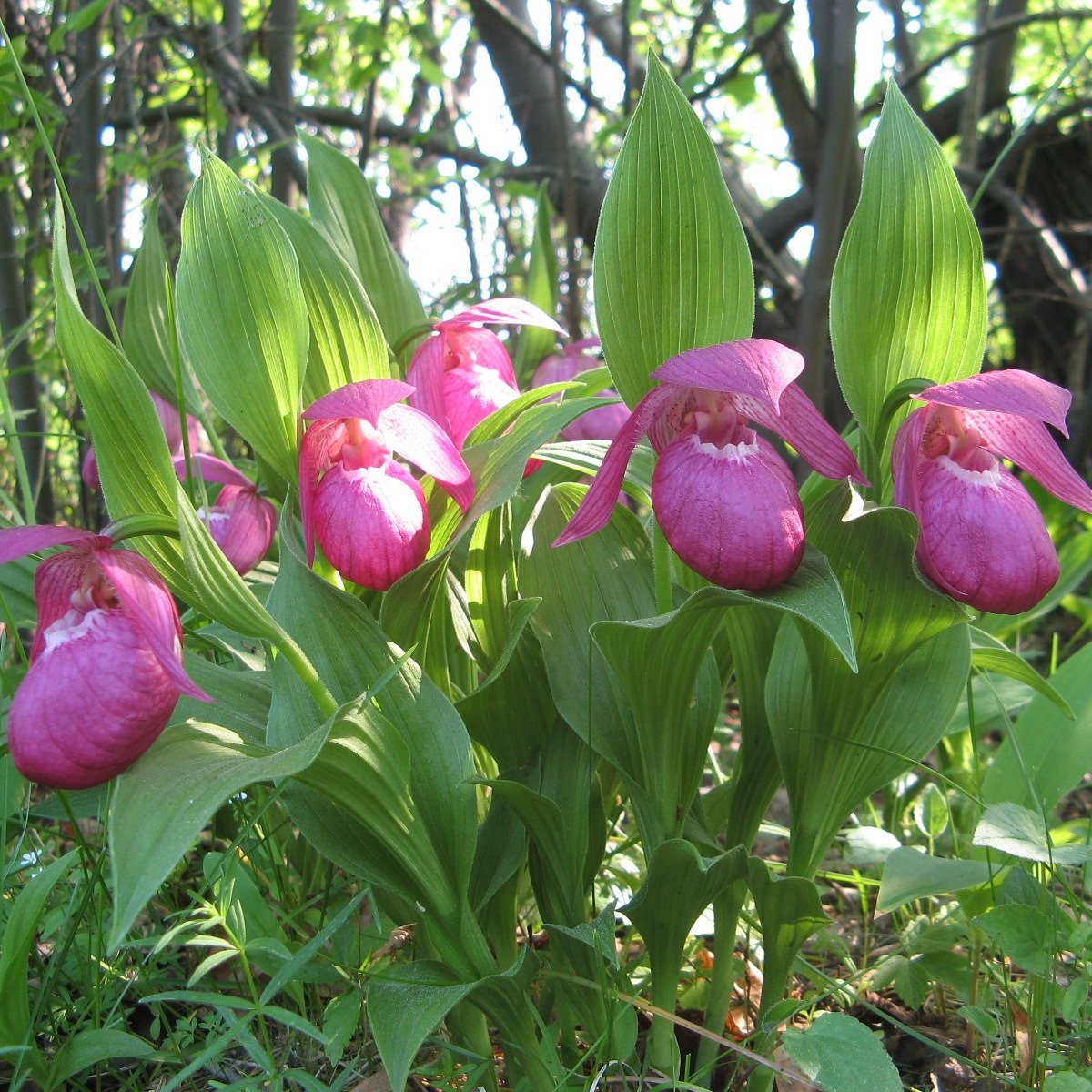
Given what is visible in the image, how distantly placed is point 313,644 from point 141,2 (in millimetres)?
2381

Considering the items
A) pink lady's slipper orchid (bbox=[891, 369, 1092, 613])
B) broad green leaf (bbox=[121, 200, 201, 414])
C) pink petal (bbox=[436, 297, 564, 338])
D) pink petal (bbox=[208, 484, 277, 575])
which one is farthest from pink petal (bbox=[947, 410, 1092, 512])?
broad green leaf (bbox=[121, 200, 201, 414])

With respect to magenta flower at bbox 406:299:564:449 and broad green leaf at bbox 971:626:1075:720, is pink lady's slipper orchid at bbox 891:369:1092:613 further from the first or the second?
magenta flower at bbox 406:299:564:449

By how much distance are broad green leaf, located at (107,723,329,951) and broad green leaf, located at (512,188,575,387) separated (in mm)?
1046

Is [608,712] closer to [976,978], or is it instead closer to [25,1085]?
[976,978]

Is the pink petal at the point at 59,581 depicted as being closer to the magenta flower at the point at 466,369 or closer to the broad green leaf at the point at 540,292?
the magenta flower at the point at 466,369

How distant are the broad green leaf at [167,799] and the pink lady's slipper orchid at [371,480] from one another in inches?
8.8

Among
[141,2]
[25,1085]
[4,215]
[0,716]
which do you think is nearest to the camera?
[25,1085]

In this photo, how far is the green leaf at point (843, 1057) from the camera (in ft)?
2.78

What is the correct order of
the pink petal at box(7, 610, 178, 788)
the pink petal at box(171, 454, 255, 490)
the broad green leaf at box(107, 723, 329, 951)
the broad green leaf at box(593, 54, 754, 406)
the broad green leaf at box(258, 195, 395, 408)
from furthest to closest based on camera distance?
the pink petal at box(171, 454, 255, 490) < the broad green leaf at box(258, 195, 395, 408) < the broad green leaf at box(593, 54, 754, 406) < the pink petal at box(7, 610, 178, 788) < the broad green leaf at box(107, 723, 329, 951)

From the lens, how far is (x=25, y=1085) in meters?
1.08

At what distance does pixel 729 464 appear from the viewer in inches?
33.4

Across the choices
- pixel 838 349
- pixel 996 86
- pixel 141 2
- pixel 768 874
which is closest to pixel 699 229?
pixel 838 349

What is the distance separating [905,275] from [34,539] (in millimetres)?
804

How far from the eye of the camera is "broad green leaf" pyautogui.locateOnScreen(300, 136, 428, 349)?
4.35ft
